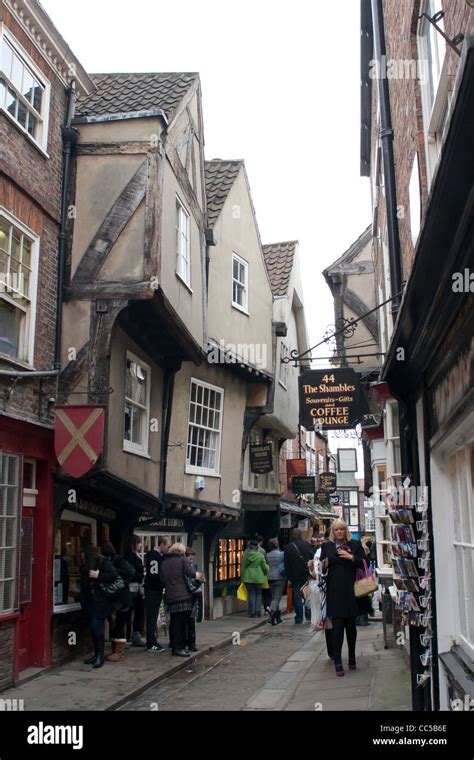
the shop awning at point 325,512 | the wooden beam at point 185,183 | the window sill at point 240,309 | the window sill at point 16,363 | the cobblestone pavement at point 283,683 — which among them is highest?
the wooden beam at point 185,183

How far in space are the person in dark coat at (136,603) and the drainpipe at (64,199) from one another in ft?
11.4

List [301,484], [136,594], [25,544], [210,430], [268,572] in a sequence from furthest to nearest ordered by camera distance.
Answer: [301,484]
[268,572]
[210,430]
[136,594]
[25,544]

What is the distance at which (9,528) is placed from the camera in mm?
9586

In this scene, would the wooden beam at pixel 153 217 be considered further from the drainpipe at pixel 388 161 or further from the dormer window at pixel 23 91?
the drainpipe at pixel 388 161

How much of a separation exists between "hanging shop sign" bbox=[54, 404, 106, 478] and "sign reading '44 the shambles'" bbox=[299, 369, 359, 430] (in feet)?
15.8

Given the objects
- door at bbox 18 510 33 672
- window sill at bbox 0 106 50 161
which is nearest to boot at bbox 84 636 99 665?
door at bbox 18 510 33 672

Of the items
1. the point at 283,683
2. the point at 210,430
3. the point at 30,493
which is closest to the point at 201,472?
the point at 210,430

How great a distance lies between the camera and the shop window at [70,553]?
Answer: 10875 millimetres

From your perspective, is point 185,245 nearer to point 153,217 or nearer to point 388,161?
point 153,217

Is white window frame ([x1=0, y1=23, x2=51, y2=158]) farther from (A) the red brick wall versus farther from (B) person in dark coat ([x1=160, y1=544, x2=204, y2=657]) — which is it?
(B) person in dark coat ([x1=160, y1=544, x2=204, y2=657])

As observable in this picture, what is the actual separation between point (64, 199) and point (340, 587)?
652 centimetres

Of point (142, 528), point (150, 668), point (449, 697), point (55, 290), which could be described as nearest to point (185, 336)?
point (55, 290)

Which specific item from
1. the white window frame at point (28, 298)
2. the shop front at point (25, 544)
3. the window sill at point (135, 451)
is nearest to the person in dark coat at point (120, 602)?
the shop front at point (25, 544)

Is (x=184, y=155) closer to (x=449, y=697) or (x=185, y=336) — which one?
(x=185, y=336)
